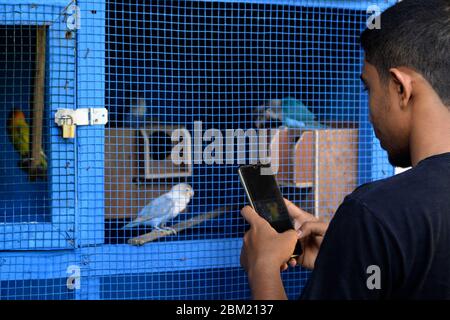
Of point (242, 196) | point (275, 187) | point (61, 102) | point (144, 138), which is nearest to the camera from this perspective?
point (275, 187)

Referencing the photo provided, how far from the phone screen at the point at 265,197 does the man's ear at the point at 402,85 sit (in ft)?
1.39

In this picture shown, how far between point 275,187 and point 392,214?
577 millimetres

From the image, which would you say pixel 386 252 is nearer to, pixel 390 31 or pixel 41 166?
pixel 390 31

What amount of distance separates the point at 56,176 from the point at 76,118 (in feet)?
0.64

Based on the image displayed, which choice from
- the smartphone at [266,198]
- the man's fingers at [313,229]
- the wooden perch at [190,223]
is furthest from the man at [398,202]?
the wooden perch at [190,223]

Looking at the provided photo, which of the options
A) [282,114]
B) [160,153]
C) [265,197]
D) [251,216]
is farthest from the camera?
[282,114]

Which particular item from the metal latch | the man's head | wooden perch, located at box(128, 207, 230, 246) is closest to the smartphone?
the man's head

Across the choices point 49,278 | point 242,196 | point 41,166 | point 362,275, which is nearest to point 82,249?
point 49,278

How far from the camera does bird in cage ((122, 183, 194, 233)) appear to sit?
2.00 m

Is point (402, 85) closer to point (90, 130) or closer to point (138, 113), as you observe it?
point (90, 130)

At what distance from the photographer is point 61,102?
5.58ft

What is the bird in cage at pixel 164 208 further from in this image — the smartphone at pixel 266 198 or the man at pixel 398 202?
the man at pixel 398 202

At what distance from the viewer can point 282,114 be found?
2229mm

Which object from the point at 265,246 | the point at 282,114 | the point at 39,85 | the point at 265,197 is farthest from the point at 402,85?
the point at 282,114
